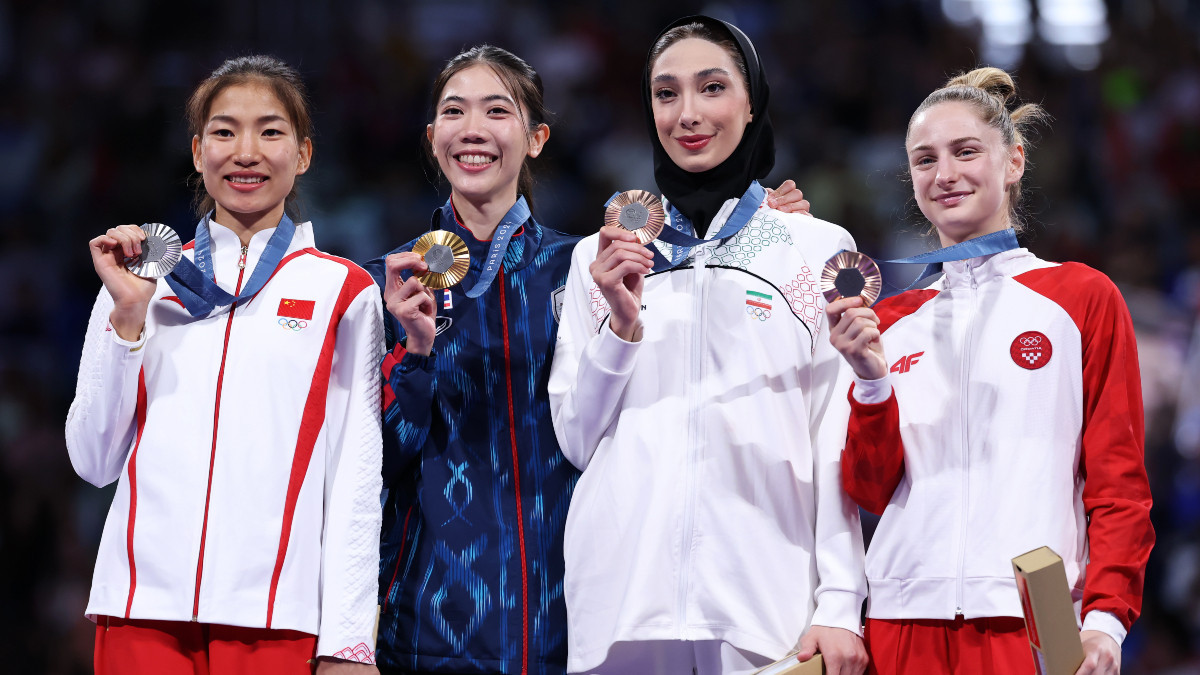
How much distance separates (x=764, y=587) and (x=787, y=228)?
925 millimetres

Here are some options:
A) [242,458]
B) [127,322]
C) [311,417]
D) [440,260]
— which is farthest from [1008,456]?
[127,322]

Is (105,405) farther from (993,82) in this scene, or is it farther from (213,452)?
(993,82)

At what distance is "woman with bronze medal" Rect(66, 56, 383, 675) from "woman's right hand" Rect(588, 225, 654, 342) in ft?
2.19

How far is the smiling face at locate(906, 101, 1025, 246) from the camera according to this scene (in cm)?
301

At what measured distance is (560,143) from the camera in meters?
8.09

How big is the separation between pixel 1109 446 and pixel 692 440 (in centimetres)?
94

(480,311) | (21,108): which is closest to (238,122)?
(480,311)

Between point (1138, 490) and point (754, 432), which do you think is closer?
point (1138, 490)

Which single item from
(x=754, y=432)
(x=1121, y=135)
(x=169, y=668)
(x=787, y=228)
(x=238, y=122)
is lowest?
(x=169, y=668)

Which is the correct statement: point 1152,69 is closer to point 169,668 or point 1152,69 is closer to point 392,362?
point 392,362

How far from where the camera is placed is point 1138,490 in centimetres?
269

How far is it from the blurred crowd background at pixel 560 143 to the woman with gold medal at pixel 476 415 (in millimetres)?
3176

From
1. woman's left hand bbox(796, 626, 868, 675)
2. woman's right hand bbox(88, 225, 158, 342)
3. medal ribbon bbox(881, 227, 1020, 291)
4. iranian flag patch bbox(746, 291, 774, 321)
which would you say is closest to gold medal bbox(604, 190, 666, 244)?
iranian flag patch bbox(746, 291, 774, 321)

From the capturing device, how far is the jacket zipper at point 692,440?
9.22 feet
